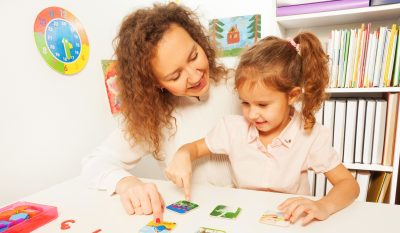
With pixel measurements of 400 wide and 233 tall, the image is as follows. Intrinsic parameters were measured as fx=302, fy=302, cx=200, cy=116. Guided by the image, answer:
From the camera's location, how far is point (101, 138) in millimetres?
1607

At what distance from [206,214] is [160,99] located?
535 millimetres

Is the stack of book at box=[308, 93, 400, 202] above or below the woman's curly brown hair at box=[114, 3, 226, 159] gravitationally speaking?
below

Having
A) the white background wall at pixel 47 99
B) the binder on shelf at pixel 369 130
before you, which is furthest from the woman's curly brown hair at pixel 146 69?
the binder on shelf at pixel 369 130

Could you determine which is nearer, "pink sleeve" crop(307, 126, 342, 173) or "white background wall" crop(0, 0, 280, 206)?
"pink sleeve" crop(307, 126, 342, 173)

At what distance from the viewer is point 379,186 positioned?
4.71 ft

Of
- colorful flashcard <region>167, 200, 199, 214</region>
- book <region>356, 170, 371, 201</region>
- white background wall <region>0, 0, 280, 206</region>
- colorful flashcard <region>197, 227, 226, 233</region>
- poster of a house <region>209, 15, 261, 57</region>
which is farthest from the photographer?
poster of a house <region>209, 15, 261, 57</region>

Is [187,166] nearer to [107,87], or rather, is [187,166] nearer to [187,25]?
[187,25]

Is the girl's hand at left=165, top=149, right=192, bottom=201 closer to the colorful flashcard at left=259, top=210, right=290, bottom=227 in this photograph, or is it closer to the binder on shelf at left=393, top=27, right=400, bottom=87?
the colorful flashcard at left=259, top=210, right=290, bottom=227

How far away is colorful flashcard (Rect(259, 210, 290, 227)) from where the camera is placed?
60 centimetres

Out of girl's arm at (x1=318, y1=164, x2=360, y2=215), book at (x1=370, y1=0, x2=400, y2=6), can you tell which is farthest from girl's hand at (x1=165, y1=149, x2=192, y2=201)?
book at (x1=370, y1=0, x2=400, y2=6)

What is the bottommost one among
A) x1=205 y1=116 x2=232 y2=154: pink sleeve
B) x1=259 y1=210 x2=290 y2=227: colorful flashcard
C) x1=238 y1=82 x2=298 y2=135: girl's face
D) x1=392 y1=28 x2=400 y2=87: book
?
x1=259 y1=210 x2=290 y2=227: colorful flashcard

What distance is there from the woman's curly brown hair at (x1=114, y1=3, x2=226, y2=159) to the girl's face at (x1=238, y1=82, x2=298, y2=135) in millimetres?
317

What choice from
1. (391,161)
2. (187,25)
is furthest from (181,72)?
(391,161)

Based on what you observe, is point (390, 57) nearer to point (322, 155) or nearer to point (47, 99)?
point (322, 155)
